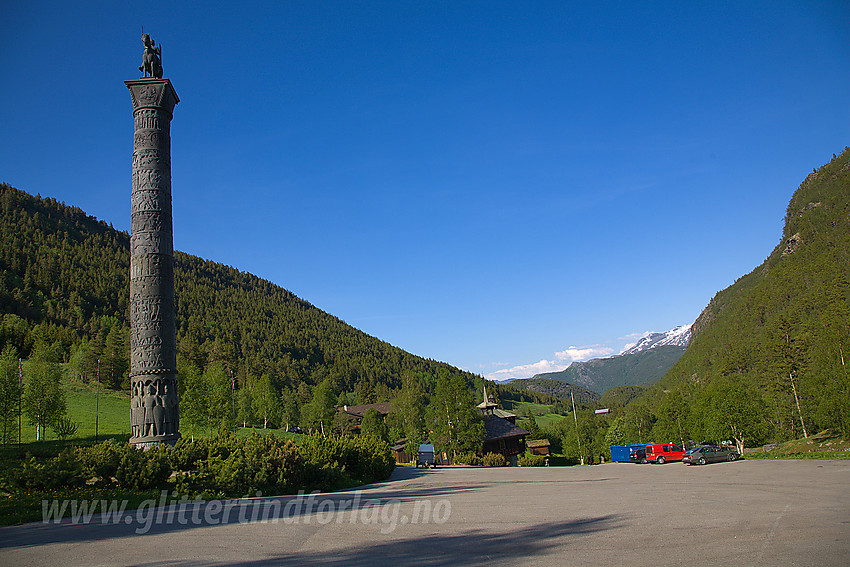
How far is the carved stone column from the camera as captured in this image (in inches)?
889

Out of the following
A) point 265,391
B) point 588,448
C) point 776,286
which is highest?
point 776,286

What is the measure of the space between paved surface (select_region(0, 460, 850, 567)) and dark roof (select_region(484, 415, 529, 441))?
Answer: 4046cm

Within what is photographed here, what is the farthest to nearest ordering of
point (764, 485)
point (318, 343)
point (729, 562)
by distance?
1. point (318, 343)
2. point (764, 485)
3. point (729, 562)

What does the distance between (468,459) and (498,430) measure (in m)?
9.84

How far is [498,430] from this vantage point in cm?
5716

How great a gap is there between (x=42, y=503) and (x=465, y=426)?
Answer: 39.8 meters

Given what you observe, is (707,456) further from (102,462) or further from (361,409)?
(361,409)

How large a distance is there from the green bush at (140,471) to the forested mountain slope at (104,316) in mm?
73658

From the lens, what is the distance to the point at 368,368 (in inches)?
7195

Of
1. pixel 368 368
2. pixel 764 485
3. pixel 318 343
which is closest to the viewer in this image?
pixel 764 485

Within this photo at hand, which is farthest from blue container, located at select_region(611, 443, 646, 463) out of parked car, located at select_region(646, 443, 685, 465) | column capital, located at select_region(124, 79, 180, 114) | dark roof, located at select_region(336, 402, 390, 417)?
dark roof, located at select_region(336, 402, 390, 417)

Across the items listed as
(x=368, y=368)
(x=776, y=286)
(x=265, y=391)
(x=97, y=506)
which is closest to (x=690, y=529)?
(x=97, y=506)

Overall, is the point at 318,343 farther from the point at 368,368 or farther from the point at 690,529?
the point at 690,529

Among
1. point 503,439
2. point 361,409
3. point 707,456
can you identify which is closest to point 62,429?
point 503,439
